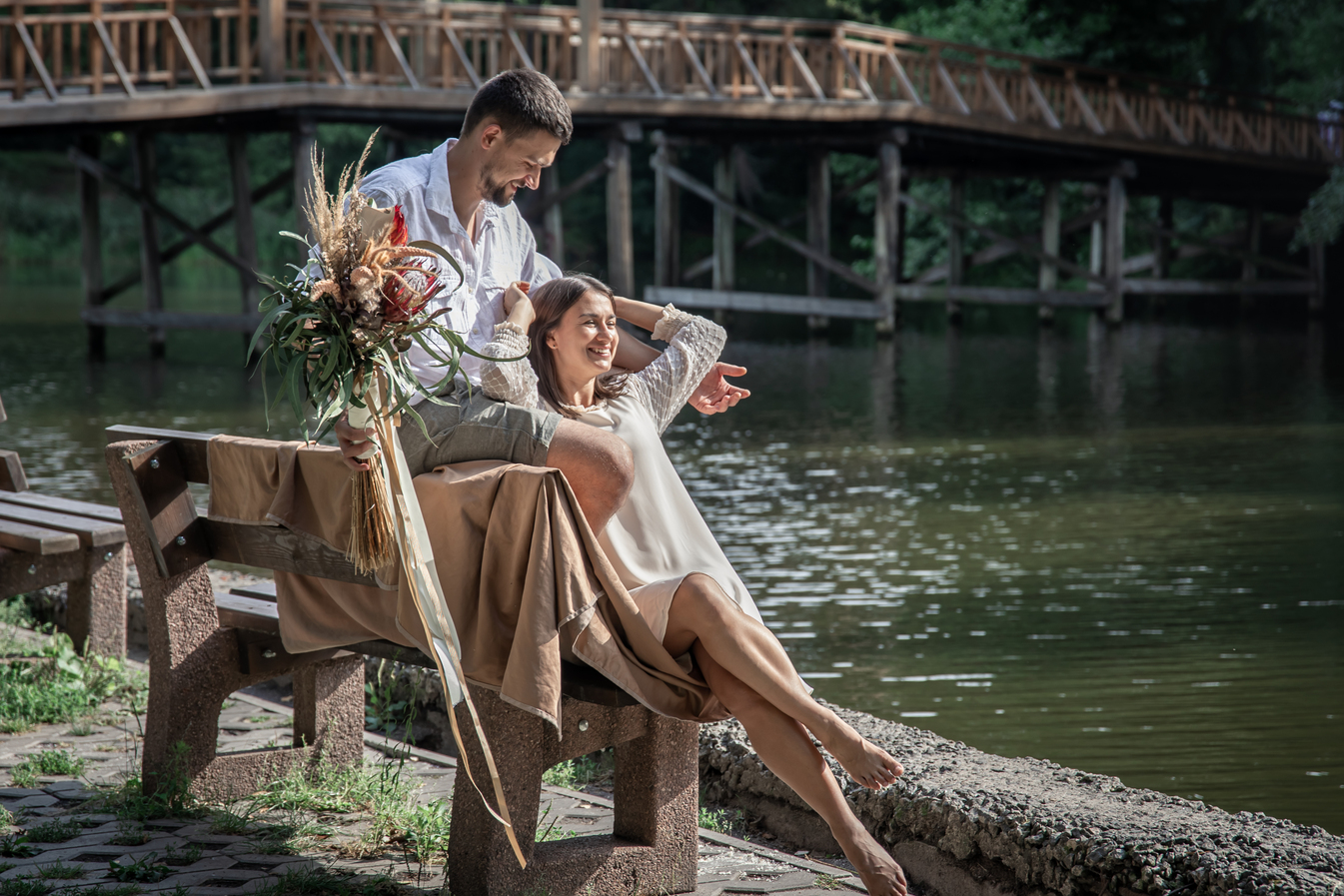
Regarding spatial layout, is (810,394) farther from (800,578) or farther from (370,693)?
(370,693)

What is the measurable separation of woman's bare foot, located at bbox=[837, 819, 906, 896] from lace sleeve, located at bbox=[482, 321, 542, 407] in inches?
45.1

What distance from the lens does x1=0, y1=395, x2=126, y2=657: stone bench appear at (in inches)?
176

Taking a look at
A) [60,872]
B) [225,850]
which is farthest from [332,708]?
[60,872]

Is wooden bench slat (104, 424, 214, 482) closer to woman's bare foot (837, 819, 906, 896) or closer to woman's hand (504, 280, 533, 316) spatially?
woman's hand (504, 280, 533, 316)

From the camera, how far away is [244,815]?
3.39 meters

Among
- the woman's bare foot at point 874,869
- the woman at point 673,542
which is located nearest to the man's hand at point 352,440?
the woman at point 673,542

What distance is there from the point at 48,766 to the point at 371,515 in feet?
5.22

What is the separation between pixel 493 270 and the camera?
141 inches

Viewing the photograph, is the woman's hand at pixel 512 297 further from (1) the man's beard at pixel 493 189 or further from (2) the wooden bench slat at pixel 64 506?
(2) the wooden bench slat at pixel 64 506

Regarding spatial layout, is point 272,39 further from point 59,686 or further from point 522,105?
point 522,105

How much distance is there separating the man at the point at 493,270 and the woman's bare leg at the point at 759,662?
0.83 ft

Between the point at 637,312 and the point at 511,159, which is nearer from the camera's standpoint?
the point at 511,159

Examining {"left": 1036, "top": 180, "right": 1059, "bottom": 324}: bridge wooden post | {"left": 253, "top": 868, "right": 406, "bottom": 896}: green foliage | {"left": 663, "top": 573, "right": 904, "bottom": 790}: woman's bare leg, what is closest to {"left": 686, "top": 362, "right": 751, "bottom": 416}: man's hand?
{"left": 663, "top": 573, "right": 904, "bottom": 790}: woman's bare leg

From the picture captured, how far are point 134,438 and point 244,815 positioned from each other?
0.94 meters
